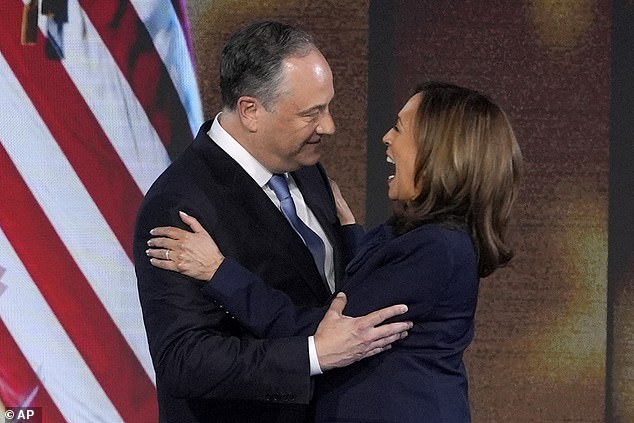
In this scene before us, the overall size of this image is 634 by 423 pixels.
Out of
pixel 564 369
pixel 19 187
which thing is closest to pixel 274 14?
pixel 19 187

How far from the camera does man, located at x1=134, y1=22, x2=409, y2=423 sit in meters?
1.88

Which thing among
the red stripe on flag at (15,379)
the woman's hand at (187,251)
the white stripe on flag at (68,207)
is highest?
the woman's hand at (187,251)

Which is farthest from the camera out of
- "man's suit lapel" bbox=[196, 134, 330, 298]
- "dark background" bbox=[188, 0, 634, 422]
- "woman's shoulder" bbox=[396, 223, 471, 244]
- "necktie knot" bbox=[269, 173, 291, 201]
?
"dark background" bbox=[188, 0, 634, 422]

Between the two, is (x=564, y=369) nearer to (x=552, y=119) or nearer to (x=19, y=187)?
(x=552, y=119)

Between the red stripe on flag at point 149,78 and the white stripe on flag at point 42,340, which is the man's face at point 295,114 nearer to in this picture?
the red stripe on flag at point 149,78

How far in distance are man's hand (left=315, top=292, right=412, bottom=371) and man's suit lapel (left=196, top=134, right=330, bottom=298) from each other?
208 millimetres

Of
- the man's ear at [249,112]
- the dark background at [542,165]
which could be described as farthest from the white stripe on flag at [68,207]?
the man's ear at [249,112]

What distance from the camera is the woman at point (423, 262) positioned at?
1.84 m

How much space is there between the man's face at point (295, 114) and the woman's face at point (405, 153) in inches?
9.0

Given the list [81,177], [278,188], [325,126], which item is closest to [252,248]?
[278,188]

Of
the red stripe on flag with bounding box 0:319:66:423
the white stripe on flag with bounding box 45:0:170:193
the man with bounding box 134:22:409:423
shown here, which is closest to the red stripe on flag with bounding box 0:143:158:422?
the red stripe on flag with bounding box 0:319:66:423

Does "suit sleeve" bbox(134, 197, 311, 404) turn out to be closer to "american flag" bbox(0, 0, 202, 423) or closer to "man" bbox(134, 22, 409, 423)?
"man" bbox(134, 22, 409, 423)

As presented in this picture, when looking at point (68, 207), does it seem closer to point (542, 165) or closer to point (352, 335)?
point (542, 165)

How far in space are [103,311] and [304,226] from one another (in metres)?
1.14
